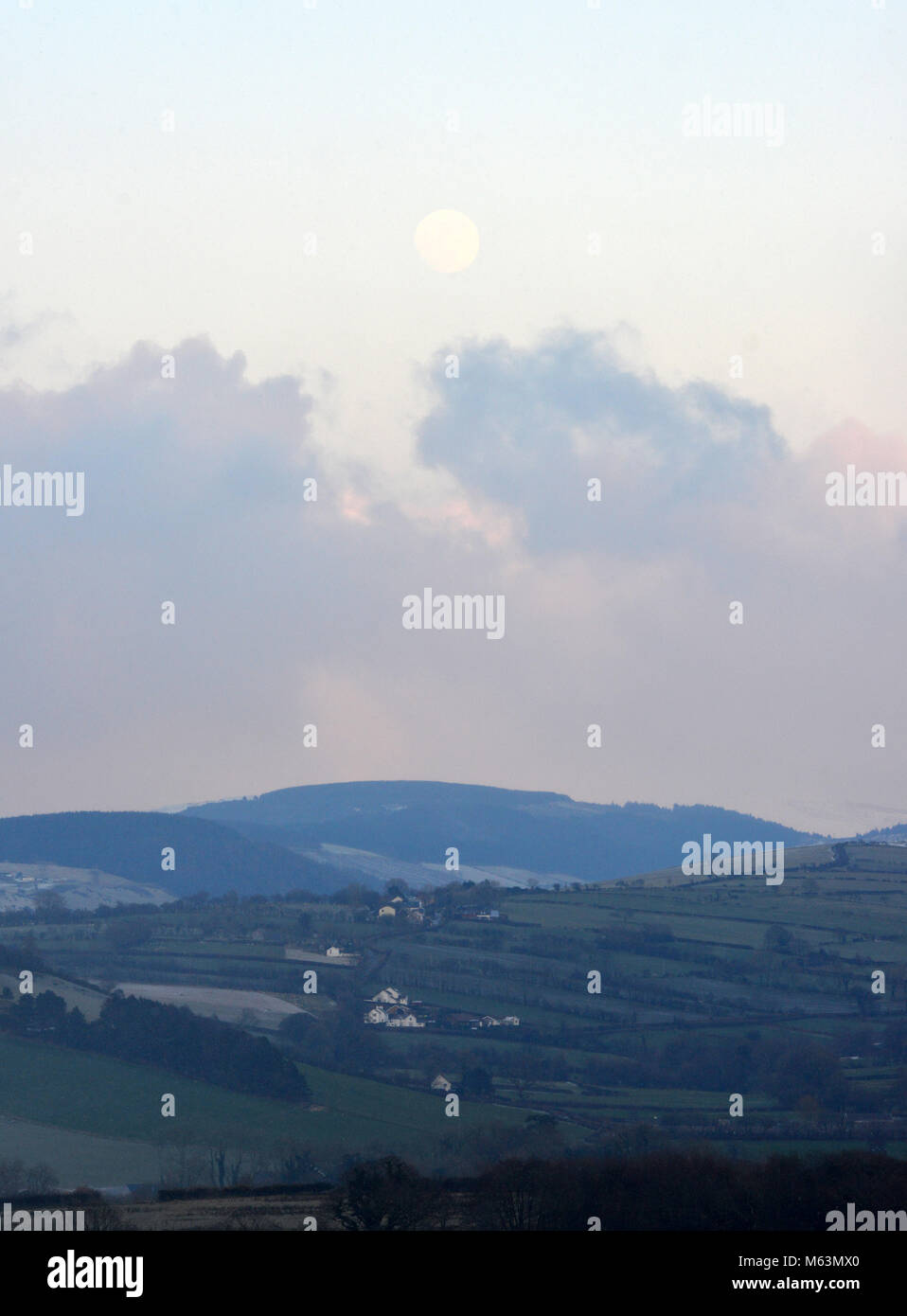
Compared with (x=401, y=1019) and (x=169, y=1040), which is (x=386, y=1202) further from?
(x=401, y=1019)

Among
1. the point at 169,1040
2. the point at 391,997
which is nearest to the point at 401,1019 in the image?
the point at 391,997

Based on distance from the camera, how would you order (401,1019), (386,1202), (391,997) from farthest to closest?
(391,997) < (401,1019) < (386,1202)

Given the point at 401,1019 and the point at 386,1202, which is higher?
the point at 386,1202

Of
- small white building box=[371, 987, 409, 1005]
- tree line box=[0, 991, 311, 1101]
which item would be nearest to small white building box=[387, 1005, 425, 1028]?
small white building box=[371, 987, 409, 1005]

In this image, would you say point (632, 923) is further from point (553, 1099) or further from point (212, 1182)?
point (212, 1182)

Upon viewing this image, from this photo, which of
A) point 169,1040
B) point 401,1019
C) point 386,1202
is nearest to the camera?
point 386,1202

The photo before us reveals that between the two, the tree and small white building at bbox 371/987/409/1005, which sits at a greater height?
small white building at bbox 371/987/409/1005

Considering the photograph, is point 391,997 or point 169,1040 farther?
point 391,997

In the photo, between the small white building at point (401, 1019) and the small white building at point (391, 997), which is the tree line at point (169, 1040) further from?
the small white building at point (391, 997)

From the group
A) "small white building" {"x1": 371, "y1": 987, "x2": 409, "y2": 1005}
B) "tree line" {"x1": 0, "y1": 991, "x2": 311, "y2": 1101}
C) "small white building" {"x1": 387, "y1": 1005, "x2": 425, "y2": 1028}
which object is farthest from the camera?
"small white building" {"x1": 371, "y1": 987, "x2": 409, "y2": 1005}

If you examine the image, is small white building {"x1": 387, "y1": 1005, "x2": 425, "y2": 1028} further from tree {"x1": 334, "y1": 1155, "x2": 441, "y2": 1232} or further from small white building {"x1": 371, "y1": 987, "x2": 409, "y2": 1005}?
tree {"x1": 334, "y1": 1155, "x2": 441, "y2": 1232}

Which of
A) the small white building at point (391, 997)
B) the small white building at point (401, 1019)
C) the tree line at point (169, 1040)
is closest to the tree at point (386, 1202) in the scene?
the tree line at point (169, 1040)

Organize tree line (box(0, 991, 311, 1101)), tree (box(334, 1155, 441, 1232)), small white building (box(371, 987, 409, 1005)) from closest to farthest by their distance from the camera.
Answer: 1. tree (box(334, 1155, 441, 1232))
2. tree line (box(0, 991, 311, 1101))
3. small white building (box(371, 987, 409, 1005))
